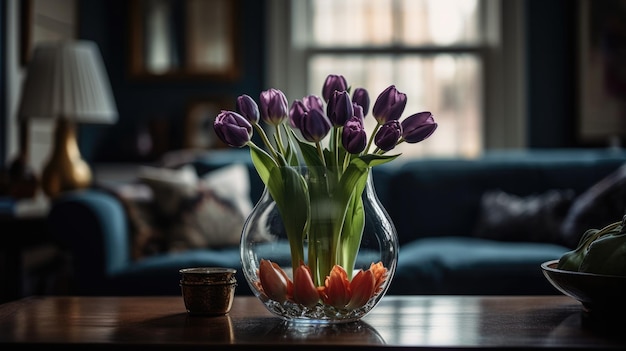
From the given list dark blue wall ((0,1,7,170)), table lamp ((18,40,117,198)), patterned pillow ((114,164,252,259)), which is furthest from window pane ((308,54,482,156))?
dark blue wall ((0,1,7,170))

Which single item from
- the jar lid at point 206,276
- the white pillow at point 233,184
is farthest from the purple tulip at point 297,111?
the white pillow at point 233,184

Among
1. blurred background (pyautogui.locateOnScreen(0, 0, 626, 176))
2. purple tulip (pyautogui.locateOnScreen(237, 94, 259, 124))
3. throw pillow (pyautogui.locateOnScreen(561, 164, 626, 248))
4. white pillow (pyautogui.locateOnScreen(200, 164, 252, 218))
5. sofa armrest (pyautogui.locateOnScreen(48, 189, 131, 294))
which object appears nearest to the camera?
purple tulip (pyautogui.locateOnScreen(237, 94, 259, 124))

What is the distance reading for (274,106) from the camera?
1.46m

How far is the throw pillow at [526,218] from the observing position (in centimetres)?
335

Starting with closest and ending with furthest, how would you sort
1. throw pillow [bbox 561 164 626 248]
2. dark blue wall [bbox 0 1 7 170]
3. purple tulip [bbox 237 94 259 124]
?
1. purple tulip [bbox 237 94 259 124]
2. throw pillow [bbox 561 164 626 248]
3. dark blue wall [bbox 0 1 7 170]

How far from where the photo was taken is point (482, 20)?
4.88m

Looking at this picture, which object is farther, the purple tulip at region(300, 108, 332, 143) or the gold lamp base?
the gold lamp base

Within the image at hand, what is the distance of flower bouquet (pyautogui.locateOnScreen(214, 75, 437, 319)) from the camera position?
1.39 metres

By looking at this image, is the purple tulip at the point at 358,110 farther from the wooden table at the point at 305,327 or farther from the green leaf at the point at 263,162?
the wooden table at the point at 305,327

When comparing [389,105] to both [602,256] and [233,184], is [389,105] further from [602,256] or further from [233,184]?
[233,184]

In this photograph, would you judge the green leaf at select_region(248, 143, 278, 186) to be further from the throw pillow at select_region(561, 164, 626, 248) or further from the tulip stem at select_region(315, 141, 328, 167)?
the throw pillow at select_region(561, 164, 626, 248)

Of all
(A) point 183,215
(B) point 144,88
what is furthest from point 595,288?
(B) point 144,88

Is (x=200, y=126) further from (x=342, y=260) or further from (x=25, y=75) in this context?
(x=342, y=260)

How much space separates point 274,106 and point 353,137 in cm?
18
